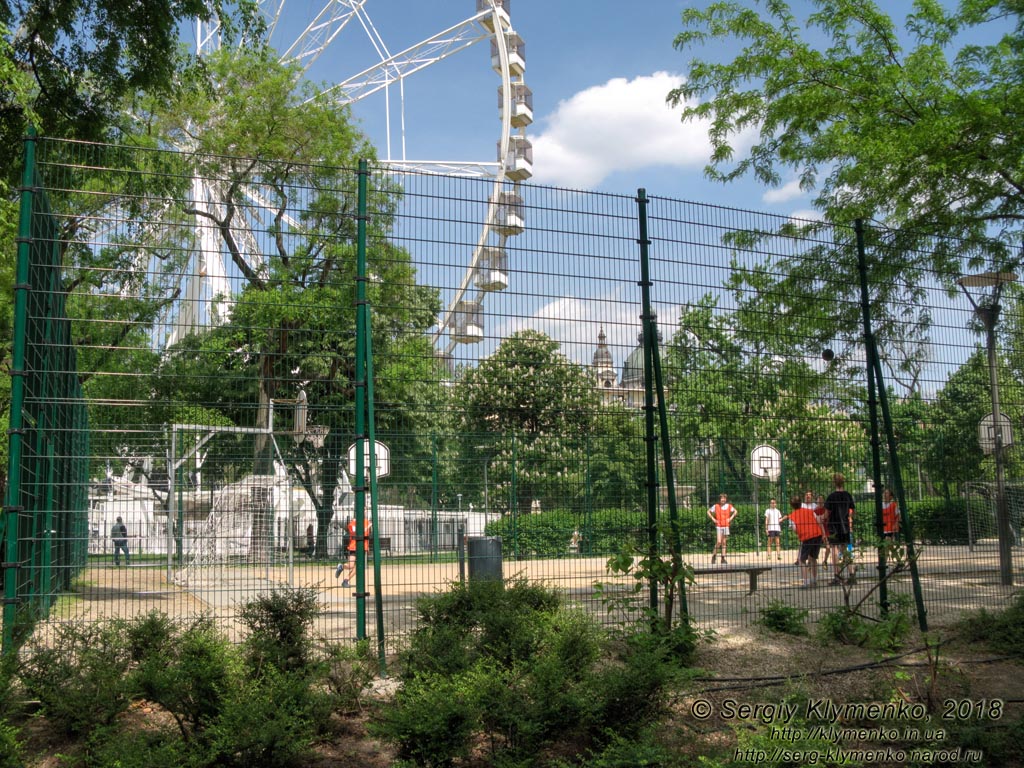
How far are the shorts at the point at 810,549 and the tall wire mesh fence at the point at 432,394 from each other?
230 cm

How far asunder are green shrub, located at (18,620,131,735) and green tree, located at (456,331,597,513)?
3.23 metres

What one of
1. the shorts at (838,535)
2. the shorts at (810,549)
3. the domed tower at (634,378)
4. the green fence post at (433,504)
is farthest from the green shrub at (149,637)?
the shorts at (810,549)

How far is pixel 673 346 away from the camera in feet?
26.6

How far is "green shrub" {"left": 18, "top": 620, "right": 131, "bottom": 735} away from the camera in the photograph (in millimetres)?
5297

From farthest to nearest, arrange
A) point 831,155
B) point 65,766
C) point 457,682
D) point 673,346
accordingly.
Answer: point 831,155 → point 673,346 → point 457,682 → point 65,766

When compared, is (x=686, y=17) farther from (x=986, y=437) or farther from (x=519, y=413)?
(x=519, y=413)

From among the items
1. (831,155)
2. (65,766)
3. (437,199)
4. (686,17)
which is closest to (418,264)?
(437,199)

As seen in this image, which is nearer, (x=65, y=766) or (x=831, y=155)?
(x=65, y=766)

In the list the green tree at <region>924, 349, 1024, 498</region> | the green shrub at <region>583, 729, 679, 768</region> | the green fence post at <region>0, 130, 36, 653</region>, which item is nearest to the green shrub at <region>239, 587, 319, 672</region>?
the green fence post at <region>0, 130, 36, 653</region>

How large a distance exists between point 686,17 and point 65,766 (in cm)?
1481

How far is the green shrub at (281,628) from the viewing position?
6.01 m

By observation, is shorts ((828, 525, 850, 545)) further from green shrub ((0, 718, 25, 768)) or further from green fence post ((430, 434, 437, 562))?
green shrub ((0, 718, 25, 768))

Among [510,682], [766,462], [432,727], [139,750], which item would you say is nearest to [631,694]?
[510,682]

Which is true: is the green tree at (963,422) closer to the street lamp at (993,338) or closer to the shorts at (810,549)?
the street lamp at (993,338)
